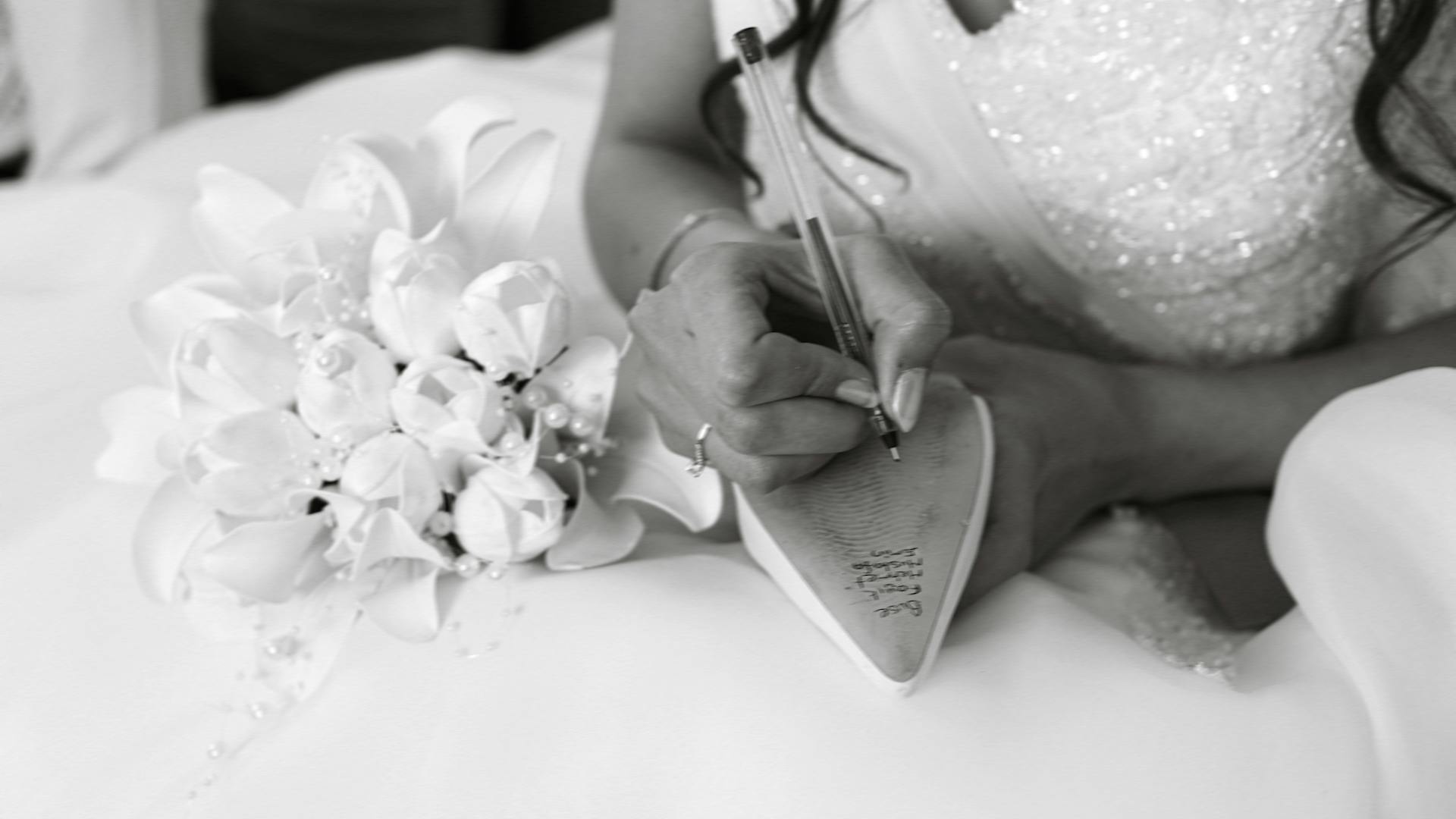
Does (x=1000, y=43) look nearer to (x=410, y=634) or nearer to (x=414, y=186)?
(x=414, y=186)

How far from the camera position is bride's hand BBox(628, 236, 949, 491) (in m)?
0.43

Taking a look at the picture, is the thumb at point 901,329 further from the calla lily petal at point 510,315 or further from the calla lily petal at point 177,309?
the calla lily petal at point 177,309

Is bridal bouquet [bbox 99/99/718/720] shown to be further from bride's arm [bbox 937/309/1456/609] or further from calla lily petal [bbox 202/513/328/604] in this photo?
bride's arm [bbox 937/309/1456/609]

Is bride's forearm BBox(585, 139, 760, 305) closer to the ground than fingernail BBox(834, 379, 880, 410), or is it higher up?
closer to the ground

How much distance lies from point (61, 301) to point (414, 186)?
0.32 m

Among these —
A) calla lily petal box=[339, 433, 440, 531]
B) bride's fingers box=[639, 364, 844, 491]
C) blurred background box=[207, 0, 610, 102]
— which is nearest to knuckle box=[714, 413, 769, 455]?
bride's fingers box=[639, 364, 844, 491]

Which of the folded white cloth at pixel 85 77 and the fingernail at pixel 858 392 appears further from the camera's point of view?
the folded white cloth at pixel 85 77

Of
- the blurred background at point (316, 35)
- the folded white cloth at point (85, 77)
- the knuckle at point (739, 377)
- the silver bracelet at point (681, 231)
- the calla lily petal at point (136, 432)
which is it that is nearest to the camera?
the knuckle at point (739, 377)

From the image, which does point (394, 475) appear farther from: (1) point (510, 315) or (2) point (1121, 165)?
(2) point (1121, 165)

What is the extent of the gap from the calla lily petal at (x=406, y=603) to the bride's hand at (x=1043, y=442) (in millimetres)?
231

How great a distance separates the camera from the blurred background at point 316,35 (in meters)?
1.40

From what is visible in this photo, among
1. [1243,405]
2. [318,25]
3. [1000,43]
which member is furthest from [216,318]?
[318,25]

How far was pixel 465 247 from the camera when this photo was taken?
21.0 inches

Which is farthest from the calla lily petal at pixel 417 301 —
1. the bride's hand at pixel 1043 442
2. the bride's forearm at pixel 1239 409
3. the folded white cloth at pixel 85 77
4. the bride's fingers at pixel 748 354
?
the folded white cloth at pixel 85 77
